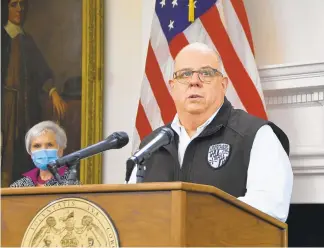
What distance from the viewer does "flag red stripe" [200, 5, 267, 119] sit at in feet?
16.1

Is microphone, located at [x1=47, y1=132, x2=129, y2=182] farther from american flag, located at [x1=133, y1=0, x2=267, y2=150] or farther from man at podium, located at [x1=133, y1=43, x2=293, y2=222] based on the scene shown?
american flag, located at [x1=133, y1=0, x2=267, y2=150]

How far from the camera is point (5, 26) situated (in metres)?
6.70

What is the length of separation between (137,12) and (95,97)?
2.56 feet

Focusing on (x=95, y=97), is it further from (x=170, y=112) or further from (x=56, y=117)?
(x=170, y=112)

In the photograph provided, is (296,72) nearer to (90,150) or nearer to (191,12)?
(191,12)

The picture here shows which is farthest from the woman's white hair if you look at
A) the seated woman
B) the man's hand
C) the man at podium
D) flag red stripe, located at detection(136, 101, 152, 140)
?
the man's hand

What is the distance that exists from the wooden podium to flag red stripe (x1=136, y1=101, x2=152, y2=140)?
2.61 metres

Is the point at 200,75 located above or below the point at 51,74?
below

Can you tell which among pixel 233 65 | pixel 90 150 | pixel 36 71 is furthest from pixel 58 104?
pixel 90 150

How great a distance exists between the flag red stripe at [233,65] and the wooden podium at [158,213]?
222 cm

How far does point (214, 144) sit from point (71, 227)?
1.27 m

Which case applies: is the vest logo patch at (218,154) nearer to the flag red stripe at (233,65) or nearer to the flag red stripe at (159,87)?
the flag red stripe at (233,65)

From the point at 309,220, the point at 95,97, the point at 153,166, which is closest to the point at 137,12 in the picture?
the point at 95,97

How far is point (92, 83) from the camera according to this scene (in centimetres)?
620
